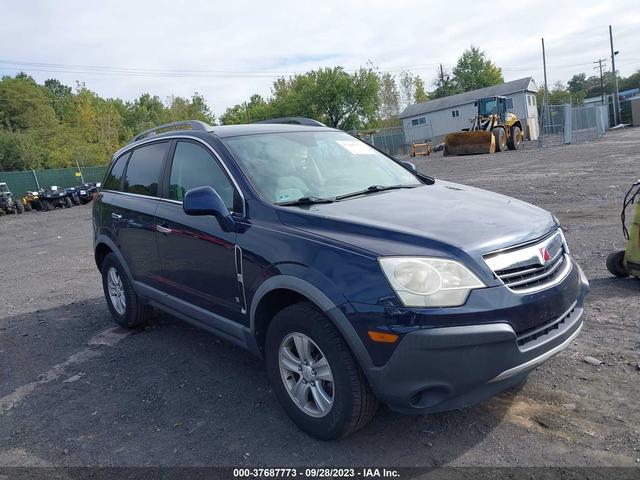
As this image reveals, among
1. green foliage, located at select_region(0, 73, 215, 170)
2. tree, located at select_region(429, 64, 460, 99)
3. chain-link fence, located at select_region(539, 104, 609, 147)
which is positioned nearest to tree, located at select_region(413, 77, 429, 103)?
tree, located at select_region(429, 64, 460, 99)

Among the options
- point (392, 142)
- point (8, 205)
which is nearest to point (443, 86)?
point (392, 142)

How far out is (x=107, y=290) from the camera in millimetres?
5719

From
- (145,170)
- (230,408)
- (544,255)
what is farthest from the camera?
(145,170)

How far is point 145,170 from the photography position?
4949mm

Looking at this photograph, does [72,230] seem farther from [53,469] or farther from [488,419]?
[488,419]

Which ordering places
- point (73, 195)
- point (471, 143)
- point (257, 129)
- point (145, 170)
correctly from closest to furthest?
point (257, 129) < point (145, 170) < point (471, 143) < point (73, 195)

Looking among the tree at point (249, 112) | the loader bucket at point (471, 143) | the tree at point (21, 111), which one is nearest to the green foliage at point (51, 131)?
the tree at point (21, 111)

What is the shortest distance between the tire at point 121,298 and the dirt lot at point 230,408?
0.52ft

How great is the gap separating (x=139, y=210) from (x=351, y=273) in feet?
8.85

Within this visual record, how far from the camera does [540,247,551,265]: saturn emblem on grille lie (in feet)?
9.77

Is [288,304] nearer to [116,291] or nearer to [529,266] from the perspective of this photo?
[529,266]

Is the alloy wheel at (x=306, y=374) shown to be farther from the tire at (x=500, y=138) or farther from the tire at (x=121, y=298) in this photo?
the tire at (x=500, y=138)

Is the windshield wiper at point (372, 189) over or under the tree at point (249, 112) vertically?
under

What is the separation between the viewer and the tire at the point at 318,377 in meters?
2.82
